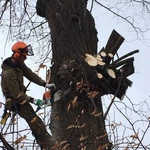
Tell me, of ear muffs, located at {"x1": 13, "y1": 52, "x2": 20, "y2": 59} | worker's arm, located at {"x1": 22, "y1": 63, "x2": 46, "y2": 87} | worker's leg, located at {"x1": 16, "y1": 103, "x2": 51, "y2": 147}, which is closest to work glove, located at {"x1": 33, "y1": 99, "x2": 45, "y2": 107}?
worker's leg, located at {"x1": 16, "y1": 103, "x2": 51, "y2": 147}

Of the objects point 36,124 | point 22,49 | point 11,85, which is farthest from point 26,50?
point 36,124

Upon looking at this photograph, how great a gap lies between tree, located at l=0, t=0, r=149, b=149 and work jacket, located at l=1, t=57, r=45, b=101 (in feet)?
1.58

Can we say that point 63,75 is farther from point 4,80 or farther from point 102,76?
point 4,80

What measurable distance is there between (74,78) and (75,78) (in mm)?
48

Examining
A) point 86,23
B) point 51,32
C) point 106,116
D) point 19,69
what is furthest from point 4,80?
point 106,116

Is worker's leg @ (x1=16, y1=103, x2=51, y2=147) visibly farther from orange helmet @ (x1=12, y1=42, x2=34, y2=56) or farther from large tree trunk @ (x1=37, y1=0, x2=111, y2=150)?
orange helmet @ (x1=12, y1=42, x2=34, y2=56)

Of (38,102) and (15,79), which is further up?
(15,79)

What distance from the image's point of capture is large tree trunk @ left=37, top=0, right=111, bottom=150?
416cm

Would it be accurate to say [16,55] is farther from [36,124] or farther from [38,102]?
[36,124]

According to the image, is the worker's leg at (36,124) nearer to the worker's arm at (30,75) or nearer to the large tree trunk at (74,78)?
the large tree trunk at (74,78)

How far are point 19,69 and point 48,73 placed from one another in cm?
56

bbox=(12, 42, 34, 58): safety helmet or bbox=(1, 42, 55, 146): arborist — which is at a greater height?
bbox=(12, 42, 34, 58): safety helmet

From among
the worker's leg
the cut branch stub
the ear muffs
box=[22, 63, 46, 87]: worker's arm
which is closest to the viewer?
the cut branch stub

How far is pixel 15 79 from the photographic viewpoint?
4.99m
